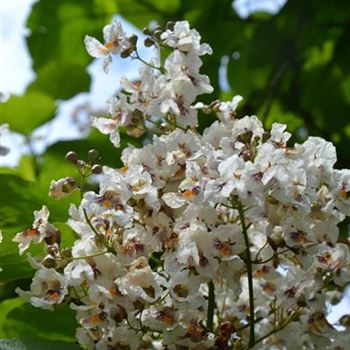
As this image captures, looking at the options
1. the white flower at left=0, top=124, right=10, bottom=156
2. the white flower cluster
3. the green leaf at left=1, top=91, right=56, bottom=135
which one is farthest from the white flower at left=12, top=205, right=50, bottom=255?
the green leaf at left=1, top=91, right=56, bottom=135

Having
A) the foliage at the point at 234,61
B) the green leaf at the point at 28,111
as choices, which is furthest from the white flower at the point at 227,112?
the green leaf at the point at 28,111

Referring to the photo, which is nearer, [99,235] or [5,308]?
[99,235]

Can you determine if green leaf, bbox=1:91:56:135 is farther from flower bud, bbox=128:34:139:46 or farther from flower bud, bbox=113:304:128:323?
flower bud, bbox=113:304:128:323

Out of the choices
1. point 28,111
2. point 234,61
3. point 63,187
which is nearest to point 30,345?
point 63,187

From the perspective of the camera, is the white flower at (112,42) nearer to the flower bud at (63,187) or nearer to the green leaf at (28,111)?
the flower bud at (63,187)

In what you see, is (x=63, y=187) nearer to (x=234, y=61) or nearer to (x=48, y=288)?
(x=48, y=288)

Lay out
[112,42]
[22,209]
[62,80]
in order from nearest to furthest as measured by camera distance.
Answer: [112,42]
[22,209]
[62,80]
